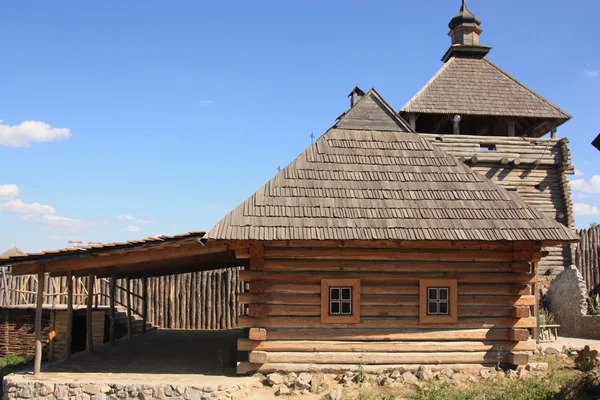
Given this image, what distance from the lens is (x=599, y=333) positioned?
1620 centimetres

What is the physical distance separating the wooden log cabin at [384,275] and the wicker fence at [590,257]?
390 inches

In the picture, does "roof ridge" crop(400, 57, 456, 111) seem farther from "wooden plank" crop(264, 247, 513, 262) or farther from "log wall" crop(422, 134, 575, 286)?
"wooden plank" crop(264, 247, 513, 262)

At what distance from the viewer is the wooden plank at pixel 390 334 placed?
420 inches

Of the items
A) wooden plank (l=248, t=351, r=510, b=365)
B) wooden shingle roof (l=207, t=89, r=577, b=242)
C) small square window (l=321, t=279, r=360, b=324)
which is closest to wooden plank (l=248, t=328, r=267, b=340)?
wooden plank (l=248, t=351, r=510, b=365)

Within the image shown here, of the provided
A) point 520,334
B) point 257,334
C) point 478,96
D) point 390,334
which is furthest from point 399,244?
point 478,96

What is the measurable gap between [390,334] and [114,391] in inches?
200

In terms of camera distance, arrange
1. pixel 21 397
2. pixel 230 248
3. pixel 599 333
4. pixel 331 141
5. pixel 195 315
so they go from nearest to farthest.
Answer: pixel 21 397
pixel 230 248
pixel 331 141
pixel 599 333
pixel 195 315

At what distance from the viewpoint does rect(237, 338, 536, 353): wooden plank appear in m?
10.6

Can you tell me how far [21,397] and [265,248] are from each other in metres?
4.90

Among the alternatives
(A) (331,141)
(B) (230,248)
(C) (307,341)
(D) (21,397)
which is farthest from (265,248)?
(D) (21,397)

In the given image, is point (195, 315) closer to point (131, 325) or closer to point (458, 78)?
point (131, 325)

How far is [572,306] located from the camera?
17672 mm

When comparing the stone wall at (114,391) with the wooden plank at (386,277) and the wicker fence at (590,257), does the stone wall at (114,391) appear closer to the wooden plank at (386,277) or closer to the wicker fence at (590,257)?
the wooden plank at (386,277)

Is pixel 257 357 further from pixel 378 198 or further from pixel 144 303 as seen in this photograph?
pixel 144 303
